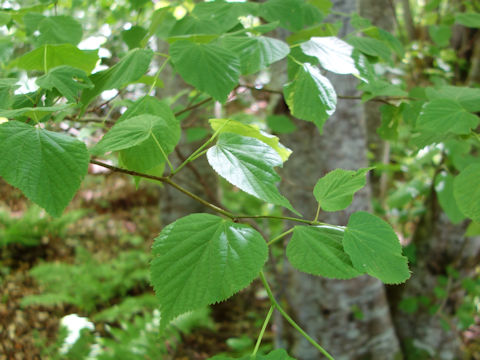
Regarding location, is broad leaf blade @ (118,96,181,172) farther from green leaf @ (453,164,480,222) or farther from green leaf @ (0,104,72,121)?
green leaf @ (453,164,480,222)

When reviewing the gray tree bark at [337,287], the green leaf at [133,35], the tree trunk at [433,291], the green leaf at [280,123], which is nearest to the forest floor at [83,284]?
the gray tree bark at [337,287]

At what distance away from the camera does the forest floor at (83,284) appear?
2.76 m

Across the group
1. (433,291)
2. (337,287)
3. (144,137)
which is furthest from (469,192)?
(433,291)

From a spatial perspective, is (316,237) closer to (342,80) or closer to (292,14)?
(292,14)

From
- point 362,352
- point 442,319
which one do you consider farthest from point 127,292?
point 442,319

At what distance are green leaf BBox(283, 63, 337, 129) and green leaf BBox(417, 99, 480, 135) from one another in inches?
6.8

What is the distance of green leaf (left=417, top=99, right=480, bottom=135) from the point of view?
64 centimetres

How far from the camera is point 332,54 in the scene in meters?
0.66

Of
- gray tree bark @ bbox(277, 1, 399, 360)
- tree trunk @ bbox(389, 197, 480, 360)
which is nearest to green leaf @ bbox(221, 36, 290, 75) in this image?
gray tree bark @ bbox(277, 1, 399, 360)

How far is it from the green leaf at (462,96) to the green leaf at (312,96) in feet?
0.82

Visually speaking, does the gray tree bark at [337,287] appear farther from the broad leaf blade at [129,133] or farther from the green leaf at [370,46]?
the broad leaf blade at [129,133]

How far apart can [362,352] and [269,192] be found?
5.13 ft

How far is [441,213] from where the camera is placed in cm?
182

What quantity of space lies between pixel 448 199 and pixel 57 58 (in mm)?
1239
